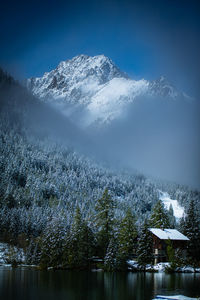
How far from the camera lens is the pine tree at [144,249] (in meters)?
63.3

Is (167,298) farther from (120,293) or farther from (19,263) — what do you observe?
(19,263)

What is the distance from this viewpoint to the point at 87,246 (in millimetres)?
64500

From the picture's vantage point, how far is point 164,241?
7681 centimetres

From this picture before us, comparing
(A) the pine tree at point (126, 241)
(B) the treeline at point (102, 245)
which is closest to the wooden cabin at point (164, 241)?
→ (B) the treeline at point (102, 245)

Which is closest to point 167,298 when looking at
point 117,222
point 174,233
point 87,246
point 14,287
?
point 14,287

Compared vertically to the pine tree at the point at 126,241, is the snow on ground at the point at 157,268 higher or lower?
lower

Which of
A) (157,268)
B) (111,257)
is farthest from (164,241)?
(111,257)

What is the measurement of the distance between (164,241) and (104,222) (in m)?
17.9

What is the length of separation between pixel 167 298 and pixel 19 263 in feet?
198

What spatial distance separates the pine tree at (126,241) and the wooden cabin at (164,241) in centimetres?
753

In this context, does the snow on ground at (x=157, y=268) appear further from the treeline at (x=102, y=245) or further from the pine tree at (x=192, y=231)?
the pine tree at (x=192, y=231)

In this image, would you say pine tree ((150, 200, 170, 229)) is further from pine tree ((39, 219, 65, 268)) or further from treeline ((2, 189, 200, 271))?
pine tree ((39, 219, 65, 268))

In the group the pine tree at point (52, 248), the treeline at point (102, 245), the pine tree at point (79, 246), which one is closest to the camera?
the treeline at point (102, 245)

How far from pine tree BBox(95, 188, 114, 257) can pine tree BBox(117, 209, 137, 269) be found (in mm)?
2739
